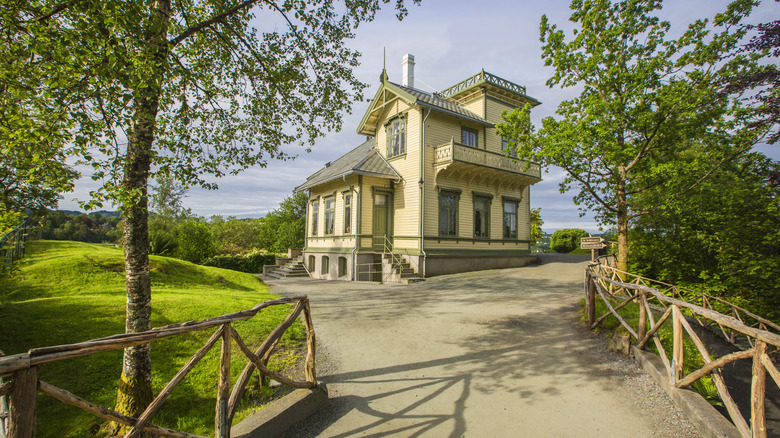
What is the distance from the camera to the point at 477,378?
5.12 m

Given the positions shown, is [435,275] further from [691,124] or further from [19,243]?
[19,243]

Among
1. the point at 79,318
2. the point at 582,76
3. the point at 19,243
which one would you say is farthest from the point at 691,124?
the point at 19,243

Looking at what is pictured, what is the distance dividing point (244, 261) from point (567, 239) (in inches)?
1037

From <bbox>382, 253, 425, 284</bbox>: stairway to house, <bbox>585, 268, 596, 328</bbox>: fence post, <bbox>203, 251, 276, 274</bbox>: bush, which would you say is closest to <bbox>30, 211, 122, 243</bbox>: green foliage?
<bbox>203, 251, 276, 274</bbox>: bush

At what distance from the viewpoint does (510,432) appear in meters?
3.80

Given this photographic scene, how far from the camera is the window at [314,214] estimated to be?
22038 mm

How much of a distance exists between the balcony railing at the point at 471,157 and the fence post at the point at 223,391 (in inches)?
568

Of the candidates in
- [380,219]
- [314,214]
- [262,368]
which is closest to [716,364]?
[262,368]

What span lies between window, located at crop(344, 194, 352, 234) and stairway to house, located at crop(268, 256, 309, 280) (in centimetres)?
465

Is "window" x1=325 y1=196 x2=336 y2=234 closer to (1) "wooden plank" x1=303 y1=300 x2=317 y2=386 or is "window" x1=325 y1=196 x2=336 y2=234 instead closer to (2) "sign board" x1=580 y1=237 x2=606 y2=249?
(2) "sign board" x1=580 y1=237 x2=606 y2=249

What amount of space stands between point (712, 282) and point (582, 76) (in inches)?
349

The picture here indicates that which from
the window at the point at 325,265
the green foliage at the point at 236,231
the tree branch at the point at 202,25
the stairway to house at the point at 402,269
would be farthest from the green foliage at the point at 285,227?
the tree branch at the point at 202,25

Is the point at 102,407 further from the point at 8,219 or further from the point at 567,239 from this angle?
the point at 567,239

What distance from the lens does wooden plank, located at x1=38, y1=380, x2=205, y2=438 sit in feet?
6.56
